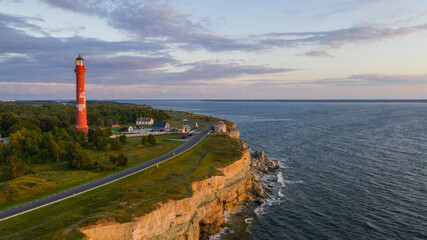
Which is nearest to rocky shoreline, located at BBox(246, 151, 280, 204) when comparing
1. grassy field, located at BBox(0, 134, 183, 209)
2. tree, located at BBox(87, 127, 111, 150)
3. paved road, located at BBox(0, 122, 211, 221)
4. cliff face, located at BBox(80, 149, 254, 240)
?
cliff face, located at BBox(80, 149, 254, 240)

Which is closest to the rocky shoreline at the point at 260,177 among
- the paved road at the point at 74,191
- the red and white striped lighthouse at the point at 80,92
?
the paved road at the point at 74,191

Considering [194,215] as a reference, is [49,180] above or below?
above

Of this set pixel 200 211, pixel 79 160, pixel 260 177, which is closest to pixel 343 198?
pixel 260 177

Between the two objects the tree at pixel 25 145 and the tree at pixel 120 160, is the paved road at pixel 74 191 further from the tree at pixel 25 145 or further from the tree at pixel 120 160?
the tree at pixel 25 145

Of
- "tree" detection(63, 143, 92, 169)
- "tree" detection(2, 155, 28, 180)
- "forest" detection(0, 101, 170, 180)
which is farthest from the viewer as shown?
"tree" detection(63, 143, 92, 169)

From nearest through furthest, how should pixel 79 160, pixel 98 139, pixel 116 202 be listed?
pixel 116 202, pixel 79 160, pixel 98 139

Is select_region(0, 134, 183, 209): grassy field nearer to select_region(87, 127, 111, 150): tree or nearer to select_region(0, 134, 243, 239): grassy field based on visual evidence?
select_region(0, 134, 243, 239): grassy field

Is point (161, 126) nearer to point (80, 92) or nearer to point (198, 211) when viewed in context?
point (80, 92)
